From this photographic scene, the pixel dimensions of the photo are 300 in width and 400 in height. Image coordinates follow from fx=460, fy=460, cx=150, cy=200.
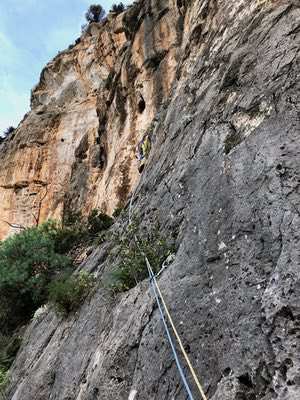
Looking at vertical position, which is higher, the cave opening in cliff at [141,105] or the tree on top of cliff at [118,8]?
the tree on top of cliff at [118,8]

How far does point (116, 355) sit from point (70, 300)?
120 inches

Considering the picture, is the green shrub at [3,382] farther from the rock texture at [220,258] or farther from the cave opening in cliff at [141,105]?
the cave opening in cliff at [141,105]

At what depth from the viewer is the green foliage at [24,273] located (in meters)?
14.6

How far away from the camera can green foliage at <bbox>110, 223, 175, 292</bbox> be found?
6.68 meters

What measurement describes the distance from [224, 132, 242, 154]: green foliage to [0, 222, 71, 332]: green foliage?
9.51 m

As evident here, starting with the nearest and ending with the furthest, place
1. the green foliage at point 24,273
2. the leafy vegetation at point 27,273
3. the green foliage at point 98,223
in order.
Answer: the leafy vegetation at point 27,273
the green foliage at point 24,273
the green foliage at point 98,223

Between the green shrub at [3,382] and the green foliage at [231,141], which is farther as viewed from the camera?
the green shrub at [3,382]

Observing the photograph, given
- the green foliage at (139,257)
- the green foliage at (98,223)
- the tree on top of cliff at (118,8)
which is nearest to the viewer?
the green foliage at (139,257)

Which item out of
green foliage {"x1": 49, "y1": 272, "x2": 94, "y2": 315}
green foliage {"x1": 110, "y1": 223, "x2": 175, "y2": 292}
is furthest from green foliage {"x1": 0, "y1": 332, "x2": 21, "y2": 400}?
green foliage {"x1": 110, "y1": 223, "x2": 175, "y2": 292}

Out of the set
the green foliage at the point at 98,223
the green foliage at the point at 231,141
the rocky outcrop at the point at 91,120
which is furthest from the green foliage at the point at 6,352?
the rocky outcrop at the point at 91,120

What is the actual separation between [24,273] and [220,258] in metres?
11.0

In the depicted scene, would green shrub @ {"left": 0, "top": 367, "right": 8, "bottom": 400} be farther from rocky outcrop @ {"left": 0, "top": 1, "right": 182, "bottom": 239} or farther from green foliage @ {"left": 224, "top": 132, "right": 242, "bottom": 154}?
rocky outcrop @ {"left": 0, "top": 1, "right": 182, "bottom": 239}

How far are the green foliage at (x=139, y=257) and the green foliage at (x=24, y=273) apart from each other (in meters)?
7.30

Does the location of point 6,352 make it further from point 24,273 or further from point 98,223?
point 98,223
